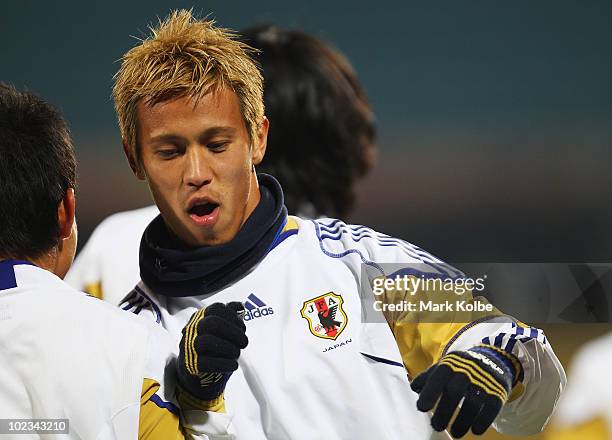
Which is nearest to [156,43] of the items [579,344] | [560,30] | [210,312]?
[210,312]

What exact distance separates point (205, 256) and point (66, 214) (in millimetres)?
287

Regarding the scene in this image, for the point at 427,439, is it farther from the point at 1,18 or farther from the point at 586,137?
the point at 1,18

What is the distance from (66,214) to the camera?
1454 millimetres

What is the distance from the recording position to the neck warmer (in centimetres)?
165

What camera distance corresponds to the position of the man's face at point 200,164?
162 cm

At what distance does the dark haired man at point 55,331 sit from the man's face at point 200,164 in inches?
8.3

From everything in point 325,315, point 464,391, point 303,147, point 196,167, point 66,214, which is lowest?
point 464,391

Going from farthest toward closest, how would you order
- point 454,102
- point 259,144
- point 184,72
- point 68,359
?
point 454,102
point 259,144
point 184,72
point 68,359

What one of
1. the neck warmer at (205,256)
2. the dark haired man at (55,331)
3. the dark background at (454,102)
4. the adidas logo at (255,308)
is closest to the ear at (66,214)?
the dark haired man at (55,331)

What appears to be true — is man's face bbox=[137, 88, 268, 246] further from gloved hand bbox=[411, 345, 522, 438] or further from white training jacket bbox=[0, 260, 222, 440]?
gloved hand bbox=[411, 345, 522, 438]

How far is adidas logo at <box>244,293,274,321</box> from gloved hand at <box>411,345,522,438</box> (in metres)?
0.36

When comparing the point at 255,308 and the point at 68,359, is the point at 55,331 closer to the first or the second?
the point at 68,359

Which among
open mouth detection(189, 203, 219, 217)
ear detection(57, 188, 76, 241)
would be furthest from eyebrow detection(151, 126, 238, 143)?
ear detection(57, 188, 76, 241)

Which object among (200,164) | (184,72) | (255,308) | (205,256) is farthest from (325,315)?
(184,72)
